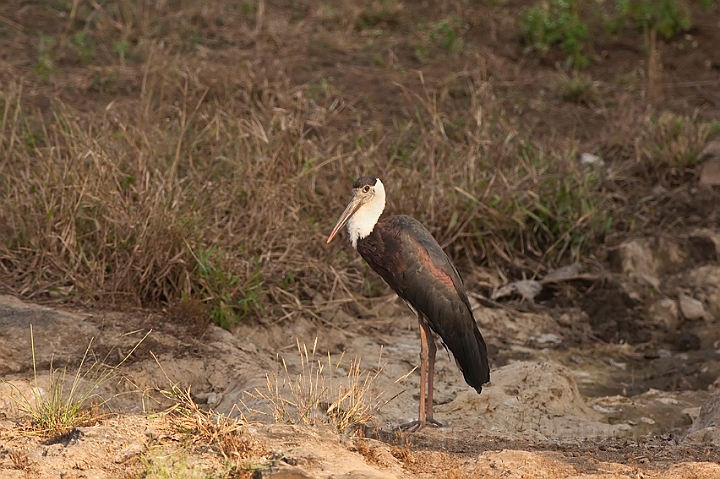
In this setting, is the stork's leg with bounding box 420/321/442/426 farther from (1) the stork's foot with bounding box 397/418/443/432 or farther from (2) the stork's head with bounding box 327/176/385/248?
(2) the stork's head with bounding box 327/176/385/248

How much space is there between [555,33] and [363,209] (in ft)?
18.2

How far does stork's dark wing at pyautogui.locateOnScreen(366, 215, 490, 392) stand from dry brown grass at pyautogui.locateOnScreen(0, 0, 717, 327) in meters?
1.14

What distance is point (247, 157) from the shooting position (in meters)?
6.95

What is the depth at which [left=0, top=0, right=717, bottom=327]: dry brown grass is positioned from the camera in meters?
5.98

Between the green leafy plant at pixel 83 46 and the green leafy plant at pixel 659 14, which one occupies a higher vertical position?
the green leafy plant at pixel 659 14

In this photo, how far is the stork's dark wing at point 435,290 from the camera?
5.24 metres

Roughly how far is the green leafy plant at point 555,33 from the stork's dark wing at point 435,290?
17.6 feet

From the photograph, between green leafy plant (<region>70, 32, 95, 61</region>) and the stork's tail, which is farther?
green leafy plant (<region>70, 32, 95, 61</region>)

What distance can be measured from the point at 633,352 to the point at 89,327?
10.9 ft

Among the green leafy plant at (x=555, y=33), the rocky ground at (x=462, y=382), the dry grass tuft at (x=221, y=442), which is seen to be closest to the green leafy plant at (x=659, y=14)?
the green leafy plant at (x=555, y=33)

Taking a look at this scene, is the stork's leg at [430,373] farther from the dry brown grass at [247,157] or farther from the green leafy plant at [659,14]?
the green leafy plant at [659,14]

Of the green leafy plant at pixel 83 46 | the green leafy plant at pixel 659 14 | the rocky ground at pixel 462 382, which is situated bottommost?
the rocky ground at pixel 462 382

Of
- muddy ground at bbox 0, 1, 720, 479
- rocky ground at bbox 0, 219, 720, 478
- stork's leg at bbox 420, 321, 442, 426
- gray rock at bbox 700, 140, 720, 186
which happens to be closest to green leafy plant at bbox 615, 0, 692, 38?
muddy ground at bbox 0, 1, 720, 479

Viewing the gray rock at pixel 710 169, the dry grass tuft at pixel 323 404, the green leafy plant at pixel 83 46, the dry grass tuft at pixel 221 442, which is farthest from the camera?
the green leafy plant at pixel 83 46
